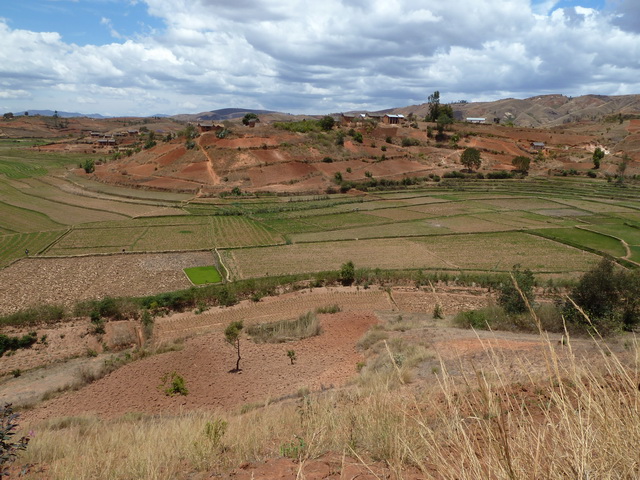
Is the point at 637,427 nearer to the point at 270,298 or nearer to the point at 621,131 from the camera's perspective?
the point at 270,298

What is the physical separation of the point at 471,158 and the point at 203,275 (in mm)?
61333

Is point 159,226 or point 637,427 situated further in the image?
point 159,226

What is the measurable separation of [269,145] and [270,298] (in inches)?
2142

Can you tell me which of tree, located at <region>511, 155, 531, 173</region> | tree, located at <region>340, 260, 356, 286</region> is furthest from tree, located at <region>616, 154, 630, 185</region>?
tree, located at <region>340, 260, 356, 286</region>

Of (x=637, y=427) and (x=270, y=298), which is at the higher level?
(x=637, y=427)

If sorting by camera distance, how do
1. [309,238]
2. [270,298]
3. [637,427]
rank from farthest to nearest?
[309,238], [270,298], [637,427]

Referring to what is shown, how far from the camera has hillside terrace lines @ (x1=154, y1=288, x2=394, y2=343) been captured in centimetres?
2248

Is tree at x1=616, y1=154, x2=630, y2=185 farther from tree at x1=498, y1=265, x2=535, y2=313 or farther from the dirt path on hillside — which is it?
the dirt path on hillside

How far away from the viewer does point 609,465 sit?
2588 mm

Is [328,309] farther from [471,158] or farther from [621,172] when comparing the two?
[621,172]

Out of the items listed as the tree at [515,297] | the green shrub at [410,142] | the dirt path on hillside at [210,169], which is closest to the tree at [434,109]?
the green shrub at [410,142]

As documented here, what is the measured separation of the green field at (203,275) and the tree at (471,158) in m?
59.7

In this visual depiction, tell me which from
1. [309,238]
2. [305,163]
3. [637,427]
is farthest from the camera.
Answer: [305,163]

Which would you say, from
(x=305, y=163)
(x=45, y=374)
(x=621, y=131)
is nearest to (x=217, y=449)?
(x=45, y=374)
